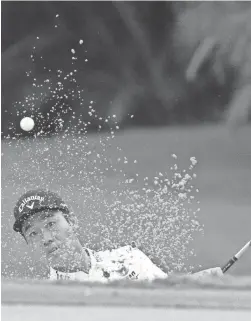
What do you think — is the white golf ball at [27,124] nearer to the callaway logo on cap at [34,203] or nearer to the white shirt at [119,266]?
the callaway logo on cap at [34,203]

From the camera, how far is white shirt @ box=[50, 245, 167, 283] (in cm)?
158

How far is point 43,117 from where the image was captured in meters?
1.88

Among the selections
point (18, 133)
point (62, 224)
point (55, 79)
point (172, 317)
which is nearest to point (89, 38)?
point (55, 79)

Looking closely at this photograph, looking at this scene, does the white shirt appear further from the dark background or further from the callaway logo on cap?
the dark background

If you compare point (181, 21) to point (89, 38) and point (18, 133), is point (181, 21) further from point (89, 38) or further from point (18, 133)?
point (18, 133)

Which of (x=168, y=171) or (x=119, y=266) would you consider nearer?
(x=119, y=266)

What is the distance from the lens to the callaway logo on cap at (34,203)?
1817 millimetres

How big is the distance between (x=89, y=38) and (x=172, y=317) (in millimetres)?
1015

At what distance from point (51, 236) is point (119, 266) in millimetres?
228

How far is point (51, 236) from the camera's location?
1846mm

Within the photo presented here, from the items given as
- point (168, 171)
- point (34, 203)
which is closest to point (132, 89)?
point (168, 171)

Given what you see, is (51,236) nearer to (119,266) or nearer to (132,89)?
(119,266)

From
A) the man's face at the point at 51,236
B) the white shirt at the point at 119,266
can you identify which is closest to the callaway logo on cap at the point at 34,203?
the man's face at the point at 51,236

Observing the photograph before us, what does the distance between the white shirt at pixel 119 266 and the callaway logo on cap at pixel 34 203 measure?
17cm
